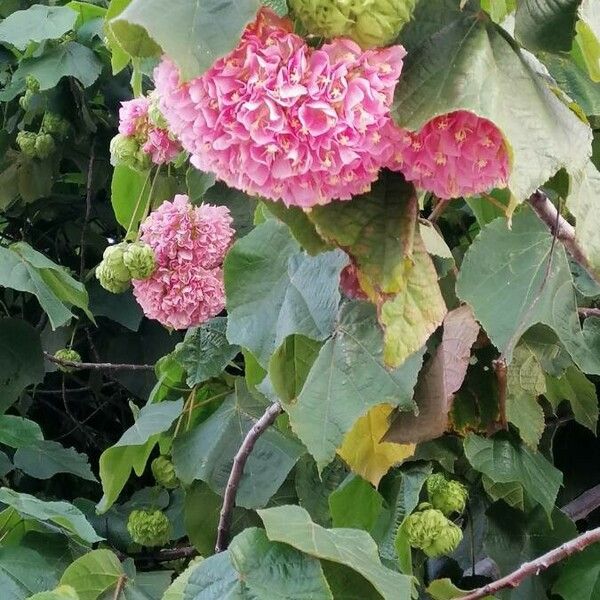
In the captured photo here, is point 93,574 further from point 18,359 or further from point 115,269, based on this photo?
point 18,359

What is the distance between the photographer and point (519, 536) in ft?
3.21

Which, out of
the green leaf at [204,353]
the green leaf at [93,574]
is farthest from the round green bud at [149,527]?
the green leaf at [93,574]

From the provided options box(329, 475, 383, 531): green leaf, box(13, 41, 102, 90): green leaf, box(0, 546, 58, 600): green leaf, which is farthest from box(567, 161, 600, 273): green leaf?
box(13, 41, 102, 90): green leaf

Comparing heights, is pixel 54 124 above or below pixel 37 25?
below

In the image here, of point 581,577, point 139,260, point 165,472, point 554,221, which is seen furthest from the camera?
point 165,472

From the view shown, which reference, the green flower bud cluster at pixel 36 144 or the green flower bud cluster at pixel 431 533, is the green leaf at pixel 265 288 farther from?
the green flower bud cluster at pixel 36 144

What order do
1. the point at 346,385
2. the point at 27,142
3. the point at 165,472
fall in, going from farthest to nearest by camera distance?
the point at 27,142
the point at 165,472
the point at 346,385

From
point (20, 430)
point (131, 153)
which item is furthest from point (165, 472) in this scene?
point (131, 153)

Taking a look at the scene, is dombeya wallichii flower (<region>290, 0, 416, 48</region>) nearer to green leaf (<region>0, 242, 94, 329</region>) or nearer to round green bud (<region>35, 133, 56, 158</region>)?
green leaf (<region>0, 242, 94, 329</region>)

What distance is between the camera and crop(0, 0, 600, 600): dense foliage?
0.42 meters

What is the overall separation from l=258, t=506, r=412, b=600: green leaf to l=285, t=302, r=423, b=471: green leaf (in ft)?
0.26

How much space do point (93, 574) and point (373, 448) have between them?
1.01 feet

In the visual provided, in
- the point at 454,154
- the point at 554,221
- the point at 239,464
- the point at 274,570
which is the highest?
the point at 454,154

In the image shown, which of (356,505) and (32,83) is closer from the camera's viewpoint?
(356,505)
